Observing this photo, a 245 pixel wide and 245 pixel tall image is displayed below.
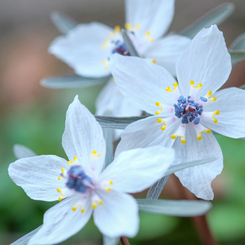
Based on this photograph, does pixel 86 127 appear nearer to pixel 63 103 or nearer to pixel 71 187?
pixel 71 187

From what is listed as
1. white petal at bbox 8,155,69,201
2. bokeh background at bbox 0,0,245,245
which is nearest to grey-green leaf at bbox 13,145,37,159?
white petal at bbox 8,155,69,201

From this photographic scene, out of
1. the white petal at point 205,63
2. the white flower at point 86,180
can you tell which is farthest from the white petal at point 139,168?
the white petal at point 205,63

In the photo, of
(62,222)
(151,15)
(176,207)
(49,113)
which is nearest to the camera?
(176,207)

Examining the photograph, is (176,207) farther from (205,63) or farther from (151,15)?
(151,15)

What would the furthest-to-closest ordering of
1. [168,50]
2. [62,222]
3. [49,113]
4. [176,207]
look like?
[49,113]
[168,50]
[62,222]
[176,207]

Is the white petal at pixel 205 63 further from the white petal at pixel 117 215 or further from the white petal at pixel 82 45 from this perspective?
the white petal at pixel 82 45

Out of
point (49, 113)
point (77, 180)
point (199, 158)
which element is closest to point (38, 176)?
point (77, 180)

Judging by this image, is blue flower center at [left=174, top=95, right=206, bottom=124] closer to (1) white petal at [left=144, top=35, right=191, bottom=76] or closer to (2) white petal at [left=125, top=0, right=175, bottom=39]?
(1) white petal at [left=144, top=35, right=191, bottom=76]
